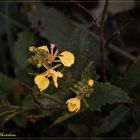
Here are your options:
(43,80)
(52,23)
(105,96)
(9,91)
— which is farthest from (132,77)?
(52,23)

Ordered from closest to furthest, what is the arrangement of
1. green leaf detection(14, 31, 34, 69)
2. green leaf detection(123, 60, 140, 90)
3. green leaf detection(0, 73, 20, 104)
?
green leaf detection(123, 60, 140, 90)
green leaf detection(0, 73, 20, 104)
green leaf detection(14, 31, 34, 69)

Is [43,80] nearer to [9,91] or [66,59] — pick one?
[66,59]

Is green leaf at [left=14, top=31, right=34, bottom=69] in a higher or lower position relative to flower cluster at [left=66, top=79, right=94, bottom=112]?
higher

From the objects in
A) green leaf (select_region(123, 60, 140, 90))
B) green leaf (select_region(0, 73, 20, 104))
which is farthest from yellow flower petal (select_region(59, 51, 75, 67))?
green leaf (select_region(0, 73, 20, 104))

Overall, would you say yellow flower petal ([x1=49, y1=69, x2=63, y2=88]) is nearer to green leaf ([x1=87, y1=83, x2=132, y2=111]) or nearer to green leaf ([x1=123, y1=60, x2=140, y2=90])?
green leaf ([x1=87, y1=83, x2=132, y2=111])

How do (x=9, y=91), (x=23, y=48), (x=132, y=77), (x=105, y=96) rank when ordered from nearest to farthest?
(x=105, y=96) < (x=132, y=77) < (x=9, y=91) < (x=23, y=48)

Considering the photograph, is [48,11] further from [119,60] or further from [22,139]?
[22,139]
